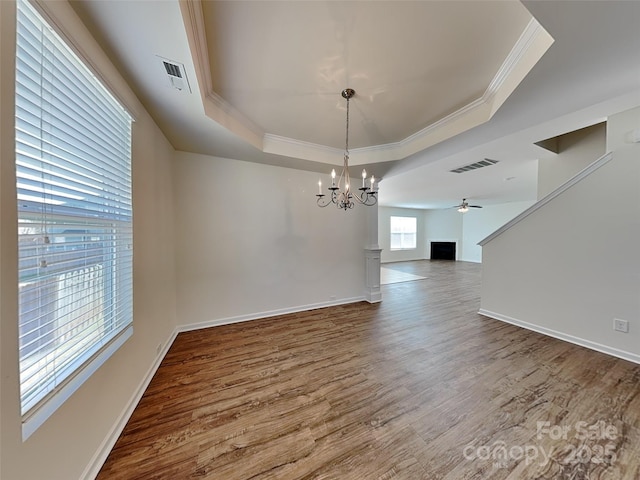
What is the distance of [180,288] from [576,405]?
4.15m

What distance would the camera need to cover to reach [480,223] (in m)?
9.81

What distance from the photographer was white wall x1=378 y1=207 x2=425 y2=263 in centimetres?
984

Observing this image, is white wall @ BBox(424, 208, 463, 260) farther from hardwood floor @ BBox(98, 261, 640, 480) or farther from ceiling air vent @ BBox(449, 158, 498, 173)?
hardwood floor @ BBox(98, 261, 640, 480)

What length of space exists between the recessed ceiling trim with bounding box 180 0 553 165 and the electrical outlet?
2.60 m

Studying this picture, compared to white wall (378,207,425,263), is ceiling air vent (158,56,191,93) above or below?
above

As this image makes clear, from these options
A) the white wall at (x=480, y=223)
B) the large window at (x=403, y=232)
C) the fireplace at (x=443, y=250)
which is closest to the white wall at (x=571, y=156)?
the white wall at (x=480, y=223)

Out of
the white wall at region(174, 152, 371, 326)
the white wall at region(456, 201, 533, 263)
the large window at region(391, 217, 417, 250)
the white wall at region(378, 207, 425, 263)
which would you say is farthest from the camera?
the large window at region(391, 217, 417, 250)

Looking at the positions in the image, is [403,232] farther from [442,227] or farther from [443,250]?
[443,250]

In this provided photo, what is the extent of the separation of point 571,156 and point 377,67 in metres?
3.78

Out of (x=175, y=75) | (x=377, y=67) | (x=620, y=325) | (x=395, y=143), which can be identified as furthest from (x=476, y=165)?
(x=175, y=75)

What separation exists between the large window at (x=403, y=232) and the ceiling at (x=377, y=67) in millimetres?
7372

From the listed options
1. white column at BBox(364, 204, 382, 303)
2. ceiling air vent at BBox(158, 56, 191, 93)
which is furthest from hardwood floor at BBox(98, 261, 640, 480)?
ceiling air vent at BBox(158, 56, 191, 93)

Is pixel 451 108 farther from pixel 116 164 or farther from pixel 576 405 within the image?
pixel 116 164

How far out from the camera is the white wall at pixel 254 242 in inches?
119
